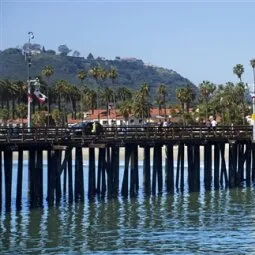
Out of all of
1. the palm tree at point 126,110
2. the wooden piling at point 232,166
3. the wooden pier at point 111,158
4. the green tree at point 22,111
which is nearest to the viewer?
the wooden pier at point 111,158

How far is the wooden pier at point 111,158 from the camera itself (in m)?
42.8

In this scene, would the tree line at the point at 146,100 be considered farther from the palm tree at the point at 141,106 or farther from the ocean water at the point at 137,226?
the ocean water at the point at 137,226

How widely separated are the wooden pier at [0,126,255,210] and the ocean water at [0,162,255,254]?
105 centimetres

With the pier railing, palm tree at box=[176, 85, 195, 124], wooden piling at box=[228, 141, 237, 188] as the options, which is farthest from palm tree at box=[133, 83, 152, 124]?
the pier railing

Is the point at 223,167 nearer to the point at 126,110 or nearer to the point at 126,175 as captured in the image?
the point at 126,175

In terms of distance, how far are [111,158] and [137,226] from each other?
1121cm

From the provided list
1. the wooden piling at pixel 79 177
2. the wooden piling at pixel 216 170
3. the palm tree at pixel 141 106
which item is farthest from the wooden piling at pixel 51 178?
the palm tree at pixel 141 106

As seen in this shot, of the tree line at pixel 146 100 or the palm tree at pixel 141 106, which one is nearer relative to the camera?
the tree line at pixel 146 100

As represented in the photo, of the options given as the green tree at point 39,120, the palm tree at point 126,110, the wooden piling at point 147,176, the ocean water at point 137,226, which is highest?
the palm tree at point 126,110

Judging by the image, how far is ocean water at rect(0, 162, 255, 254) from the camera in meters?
31.0

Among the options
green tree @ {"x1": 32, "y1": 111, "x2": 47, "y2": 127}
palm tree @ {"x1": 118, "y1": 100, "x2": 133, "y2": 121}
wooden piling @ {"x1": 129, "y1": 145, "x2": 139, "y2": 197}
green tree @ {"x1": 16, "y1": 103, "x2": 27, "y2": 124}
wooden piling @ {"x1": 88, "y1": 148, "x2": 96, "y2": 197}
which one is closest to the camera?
wooden piling @ {"x1": 88, "y1": 148, "x2": 96, "y2": 197}

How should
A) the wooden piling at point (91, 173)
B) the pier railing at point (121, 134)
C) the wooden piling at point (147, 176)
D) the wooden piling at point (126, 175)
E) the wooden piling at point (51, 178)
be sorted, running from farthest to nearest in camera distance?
the wooden piling at point (147, 176) → the wooden piling at point (126, 175) → the wooden piling at point (91, 173) → the wooden piling at point (51, 178) → the pier railing at point (121, 134)

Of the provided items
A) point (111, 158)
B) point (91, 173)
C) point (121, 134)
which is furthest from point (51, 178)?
point (121, 134)

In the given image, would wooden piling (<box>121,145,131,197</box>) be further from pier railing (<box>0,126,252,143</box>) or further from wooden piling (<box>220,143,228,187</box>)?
wooden piling (<box>220,143,228,187</box>)
